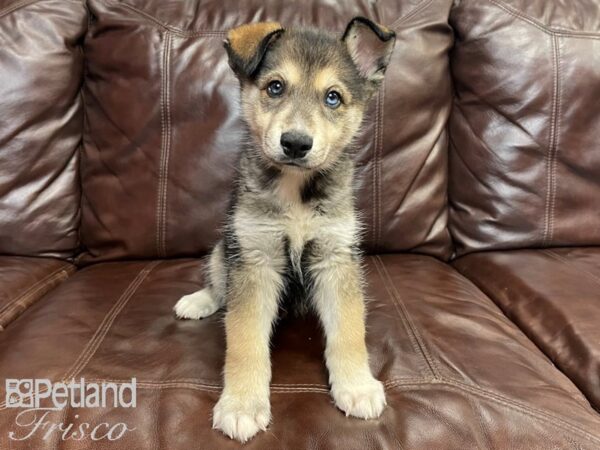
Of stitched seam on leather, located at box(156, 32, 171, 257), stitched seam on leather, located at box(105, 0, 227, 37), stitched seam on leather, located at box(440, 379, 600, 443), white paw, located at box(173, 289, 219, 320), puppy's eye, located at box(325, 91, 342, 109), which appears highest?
Answer: stitched seam on leather, located at box(105, 0, 227, 37)

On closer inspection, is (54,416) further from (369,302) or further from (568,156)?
(568,156)

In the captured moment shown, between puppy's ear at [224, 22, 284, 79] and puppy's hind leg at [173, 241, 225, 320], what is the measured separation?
2.66 ft

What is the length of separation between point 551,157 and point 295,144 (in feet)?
5.86

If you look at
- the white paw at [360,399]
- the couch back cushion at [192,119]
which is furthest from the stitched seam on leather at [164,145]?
the white paw at [360,399]

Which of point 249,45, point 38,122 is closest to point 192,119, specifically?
point 38,122

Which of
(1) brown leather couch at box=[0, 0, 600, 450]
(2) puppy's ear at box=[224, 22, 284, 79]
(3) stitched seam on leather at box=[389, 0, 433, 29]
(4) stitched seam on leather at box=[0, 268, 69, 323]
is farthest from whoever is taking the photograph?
(3) stitched seam on leather at box=[389, 0, 433, 29]

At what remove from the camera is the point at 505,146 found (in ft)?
9.01

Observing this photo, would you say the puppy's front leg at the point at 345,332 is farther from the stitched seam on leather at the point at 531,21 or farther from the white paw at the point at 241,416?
the stitched seam on leather at the point at 531,21

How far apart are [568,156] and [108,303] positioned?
251 cm

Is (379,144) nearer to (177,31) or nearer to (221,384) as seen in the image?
(177,31)

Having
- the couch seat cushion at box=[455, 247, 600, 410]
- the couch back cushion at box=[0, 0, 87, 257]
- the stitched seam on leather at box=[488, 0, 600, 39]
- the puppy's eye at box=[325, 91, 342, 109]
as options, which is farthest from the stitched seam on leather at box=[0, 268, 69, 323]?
the stitched seam on leather at box=[488, 0, 600, 39]

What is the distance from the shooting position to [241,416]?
1.50 meters

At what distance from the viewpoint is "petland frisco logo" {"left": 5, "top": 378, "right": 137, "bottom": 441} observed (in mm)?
1462

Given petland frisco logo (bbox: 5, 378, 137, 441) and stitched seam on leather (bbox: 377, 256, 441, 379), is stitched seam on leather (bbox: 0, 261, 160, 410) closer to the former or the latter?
petland frisco logo (bbox: 5, 378, 137, 441)
